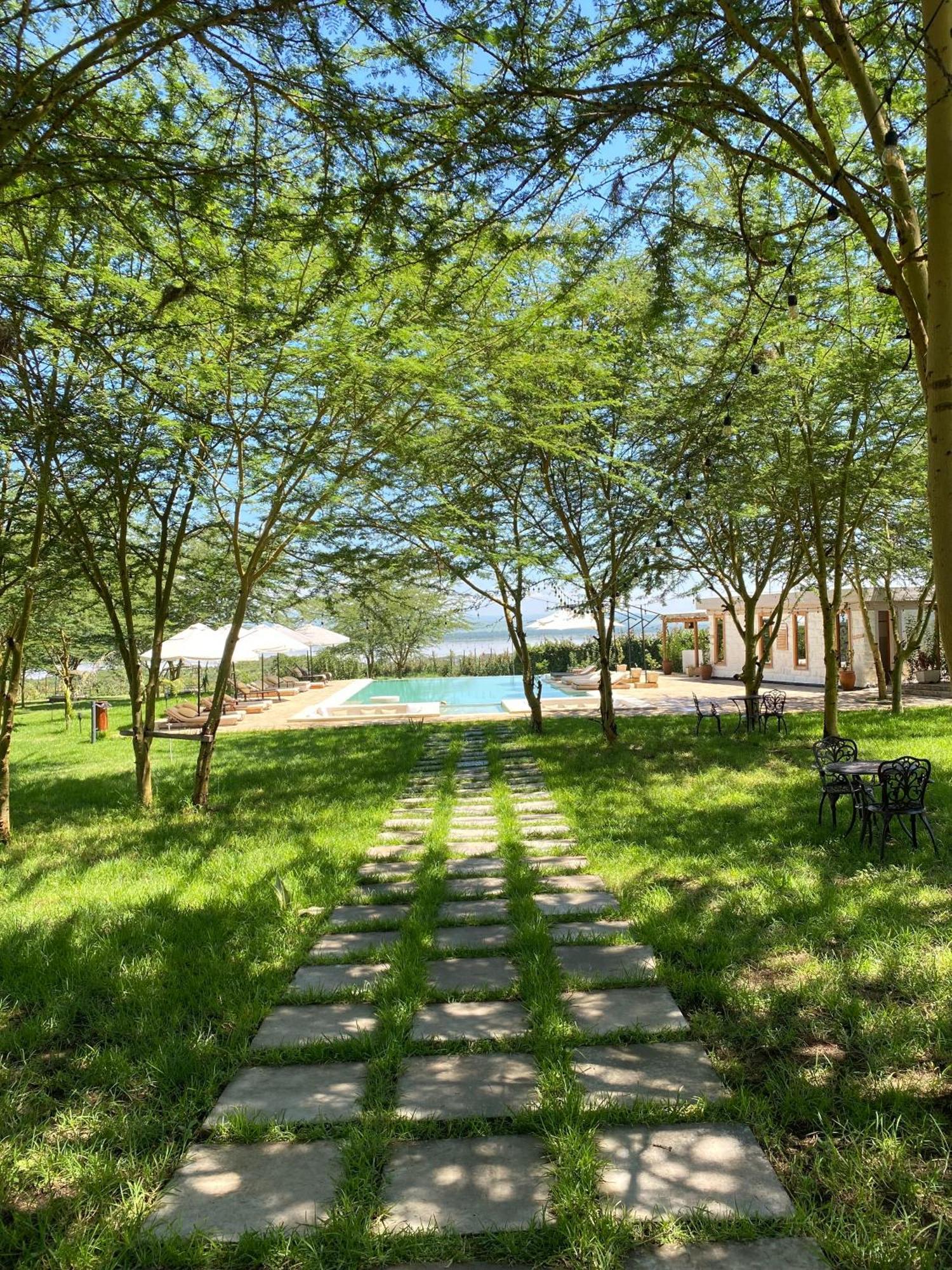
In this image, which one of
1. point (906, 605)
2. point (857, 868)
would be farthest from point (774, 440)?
point (906, 605)

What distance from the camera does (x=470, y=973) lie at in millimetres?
3658

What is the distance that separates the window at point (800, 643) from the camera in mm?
23844

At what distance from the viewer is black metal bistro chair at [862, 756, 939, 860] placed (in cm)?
534

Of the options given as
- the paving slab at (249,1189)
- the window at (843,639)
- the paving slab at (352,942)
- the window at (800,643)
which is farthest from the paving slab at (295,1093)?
the window at (800,643)

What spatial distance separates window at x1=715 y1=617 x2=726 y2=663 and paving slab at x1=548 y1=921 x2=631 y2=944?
78.6 ft

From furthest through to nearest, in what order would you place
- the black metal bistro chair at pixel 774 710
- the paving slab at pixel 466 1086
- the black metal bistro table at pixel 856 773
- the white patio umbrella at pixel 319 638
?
the white patio umbrella at pixel 319 638
the black metal bistro chair at pixel 774 710
the black metal bistro table at pixel 856 773
the paving slab at pixel 466 1086

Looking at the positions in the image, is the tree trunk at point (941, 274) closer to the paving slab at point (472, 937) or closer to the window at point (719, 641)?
the paving slab at point (472, 937)

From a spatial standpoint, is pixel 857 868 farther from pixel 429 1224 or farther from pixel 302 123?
pixel 302 123

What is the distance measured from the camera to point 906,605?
69.7 ft

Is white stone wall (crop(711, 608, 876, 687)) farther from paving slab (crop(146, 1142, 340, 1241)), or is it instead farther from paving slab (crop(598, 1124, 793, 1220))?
paving slab (crop(146, 1142, 340, 1241))

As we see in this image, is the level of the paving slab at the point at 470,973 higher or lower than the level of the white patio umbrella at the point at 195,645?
lower

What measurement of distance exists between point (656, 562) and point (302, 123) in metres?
10.0

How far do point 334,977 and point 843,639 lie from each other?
76.2 ft


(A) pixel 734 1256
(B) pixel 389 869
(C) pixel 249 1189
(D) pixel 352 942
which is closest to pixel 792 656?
(B) pixel 389 869
